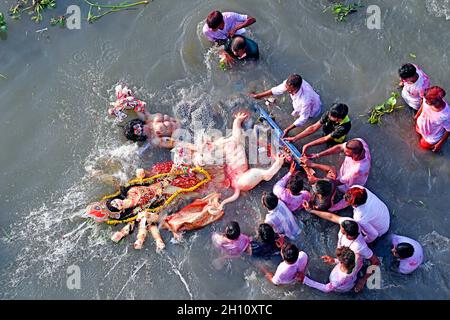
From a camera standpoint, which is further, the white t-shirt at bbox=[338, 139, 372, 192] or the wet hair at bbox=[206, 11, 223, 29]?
the wet hair at bbox=[206, 11, 223, 29]

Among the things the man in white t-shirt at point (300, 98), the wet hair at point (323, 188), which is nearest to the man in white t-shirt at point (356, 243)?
the wet hair at point (323, 188)

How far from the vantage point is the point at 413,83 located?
Answer: 344 inches

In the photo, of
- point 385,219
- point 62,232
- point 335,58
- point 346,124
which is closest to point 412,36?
point 335,58

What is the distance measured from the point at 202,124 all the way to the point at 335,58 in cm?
269

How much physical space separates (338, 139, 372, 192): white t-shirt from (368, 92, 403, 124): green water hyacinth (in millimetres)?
1145

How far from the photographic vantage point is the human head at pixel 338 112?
8.09 meters

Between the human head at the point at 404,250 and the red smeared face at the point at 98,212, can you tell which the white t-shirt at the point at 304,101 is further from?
the red smeared face at the point at 98,212

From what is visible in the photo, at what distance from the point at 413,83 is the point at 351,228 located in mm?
2747

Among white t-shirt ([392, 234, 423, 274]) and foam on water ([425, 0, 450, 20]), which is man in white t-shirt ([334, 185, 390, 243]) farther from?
foam on water ([425, 0, 450, 20])

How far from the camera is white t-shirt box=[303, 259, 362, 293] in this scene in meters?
7.73

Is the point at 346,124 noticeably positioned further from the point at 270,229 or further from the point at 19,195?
the point at 19,195

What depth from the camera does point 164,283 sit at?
8.62 meters

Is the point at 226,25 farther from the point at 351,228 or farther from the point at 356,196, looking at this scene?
the point at 351,228

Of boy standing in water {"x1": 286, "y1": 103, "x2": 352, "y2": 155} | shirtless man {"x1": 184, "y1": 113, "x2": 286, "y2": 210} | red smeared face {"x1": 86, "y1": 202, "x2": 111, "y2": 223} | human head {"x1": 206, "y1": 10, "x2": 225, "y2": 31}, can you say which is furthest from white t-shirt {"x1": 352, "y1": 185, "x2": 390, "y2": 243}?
red smeared face {"x1": 86, "y1": 202, "x2": 111, "y2": 223}
